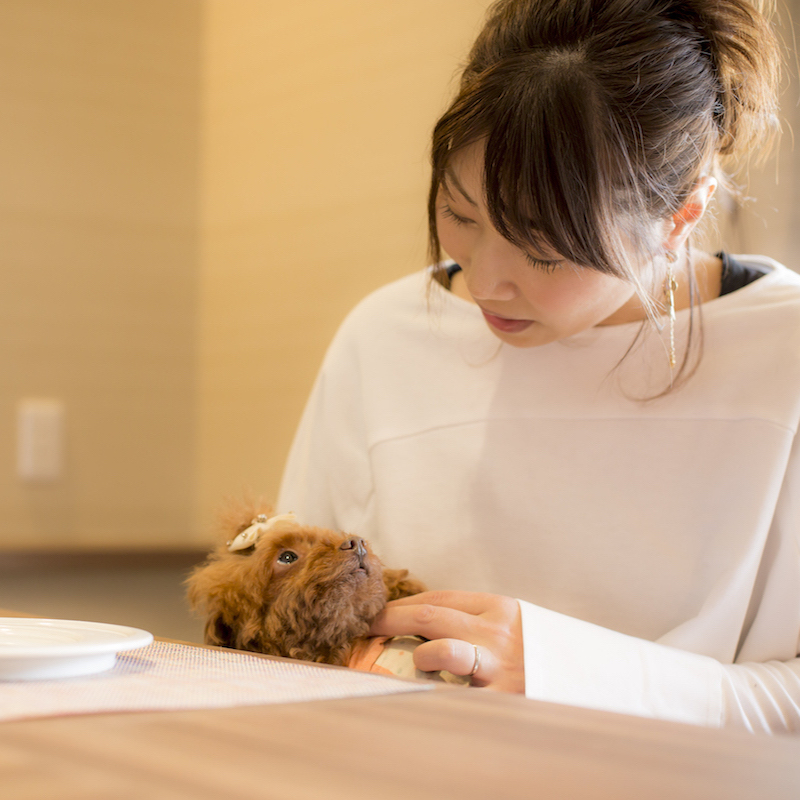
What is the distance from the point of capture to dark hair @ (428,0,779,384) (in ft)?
2.80

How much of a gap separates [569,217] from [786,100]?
0.66 m

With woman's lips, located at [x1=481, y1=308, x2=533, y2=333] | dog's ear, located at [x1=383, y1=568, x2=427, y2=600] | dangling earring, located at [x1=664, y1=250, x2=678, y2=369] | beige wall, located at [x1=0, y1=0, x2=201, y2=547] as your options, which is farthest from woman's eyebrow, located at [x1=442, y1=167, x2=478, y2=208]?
beige wall, located at [x1=0, y1=0, x2=201, y2=547]

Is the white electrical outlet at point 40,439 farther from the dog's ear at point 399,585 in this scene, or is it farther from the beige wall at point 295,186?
the dog's ear at point 399,585

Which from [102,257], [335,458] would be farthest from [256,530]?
[102,257]

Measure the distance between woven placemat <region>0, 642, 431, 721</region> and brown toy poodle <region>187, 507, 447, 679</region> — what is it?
0.17m

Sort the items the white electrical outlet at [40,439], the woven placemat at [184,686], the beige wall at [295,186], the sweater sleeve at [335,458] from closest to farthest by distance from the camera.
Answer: the woven placemat at [184,686] < the sweater sleeve at [335,458] < the beige wall at [295,186] < the white electrical outlet at [40,439]

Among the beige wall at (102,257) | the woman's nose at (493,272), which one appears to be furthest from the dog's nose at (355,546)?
the beige wall at (102,257)

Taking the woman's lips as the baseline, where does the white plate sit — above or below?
below

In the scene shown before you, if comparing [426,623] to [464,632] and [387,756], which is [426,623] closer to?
[464,632]

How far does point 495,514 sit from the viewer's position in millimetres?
1153

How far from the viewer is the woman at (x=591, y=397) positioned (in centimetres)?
85

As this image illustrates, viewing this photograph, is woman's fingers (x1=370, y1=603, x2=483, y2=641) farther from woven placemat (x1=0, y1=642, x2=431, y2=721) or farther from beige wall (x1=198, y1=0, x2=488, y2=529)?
beige wall (x1=198, y1=0, x2=488, y2=529)

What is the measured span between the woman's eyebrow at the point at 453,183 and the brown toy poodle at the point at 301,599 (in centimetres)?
41

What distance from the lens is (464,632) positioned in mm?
788
